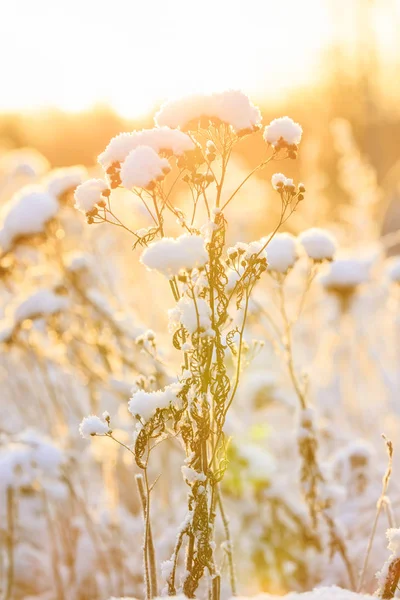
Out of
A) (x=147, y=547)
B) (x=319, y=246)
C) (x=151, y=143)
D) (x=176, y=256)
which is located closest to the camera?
(x=176, y=256)

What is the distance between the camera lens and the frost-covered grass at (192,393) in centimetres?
183

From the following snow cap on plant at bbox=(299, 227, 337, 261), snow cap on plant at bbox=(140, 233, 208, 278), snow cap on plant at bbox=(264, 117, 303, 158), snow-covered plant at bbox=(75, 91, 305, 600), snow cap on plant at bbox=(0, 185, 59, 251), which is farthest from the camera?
snow cap on plant at bbox=(0, 185, 59, 251)

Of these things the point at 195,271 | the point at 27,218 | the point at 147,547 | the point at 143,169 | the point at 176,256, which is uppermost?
the point at 27,218

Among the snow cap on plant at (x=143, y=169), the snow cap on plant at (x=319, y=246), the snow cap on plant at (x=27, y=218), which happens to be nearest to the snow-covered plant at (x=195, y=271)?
the snow cap on plant at (x=143, y=169)

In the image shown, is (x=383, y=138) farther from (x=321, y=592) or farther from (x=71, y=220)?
(x=321, y=592)

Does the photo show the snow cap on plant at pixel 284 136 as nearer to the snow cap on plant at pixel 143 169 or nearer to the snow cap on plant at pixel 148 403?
the snow cap on plant at pixel 143 169

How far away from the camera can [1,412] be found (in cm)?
686

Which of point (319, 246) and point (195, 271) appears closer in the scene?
point (195, 271)

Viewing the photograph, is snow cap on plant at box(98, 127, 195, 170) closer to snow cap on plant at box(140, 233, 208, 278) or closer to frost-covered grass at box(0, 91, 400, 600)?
frost-covered grass at box(0, 91, 400, 600)

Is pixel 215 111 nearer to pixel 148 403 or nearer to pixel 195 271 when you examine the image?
pixel 195 271

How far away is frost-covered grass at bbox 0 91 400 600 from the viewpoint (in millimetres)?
1830

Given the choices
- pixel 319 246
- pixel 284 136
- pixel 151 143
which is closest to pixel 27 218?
pixel 319 246

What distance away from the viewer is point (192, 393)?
6.07 feet

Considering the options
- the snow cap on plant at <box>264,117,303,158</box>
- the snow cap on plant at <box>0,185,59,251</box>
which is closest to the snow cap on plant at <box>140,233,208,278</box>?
the snow cap on plant at <box>264,117,303,158</box>
